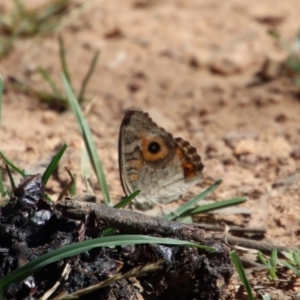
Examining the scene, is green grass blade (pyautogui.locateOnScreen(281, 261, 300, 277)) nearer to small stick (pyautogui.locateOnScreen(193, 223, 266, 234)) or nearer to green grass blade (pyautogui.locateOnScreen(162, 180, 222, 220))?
small stick (pyautogui.locateOnScreen(193, 223, 266, 234))

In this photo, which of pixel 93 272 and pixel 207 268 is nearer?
pixel 93 272

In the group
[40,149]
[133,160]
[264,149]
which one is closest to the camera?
[133,160]

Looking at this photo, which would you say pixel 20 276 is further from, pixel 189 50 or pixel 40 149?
pixel 189 50

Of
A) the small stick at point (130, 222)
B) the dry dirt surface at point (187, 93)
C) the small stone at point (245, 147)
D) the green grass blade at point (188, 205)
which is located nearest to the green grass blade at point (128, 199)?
the small stick at point (130, 222)

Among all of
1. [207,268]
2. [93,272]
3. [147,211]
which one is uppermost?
[93,272]

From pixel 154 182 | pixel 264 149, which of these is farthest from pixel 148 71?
pixel 154 182

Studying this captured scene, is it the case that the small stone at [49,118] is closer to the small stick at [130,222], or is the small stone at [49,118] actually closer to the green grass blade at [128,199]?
the green grass blade at [128,199]
